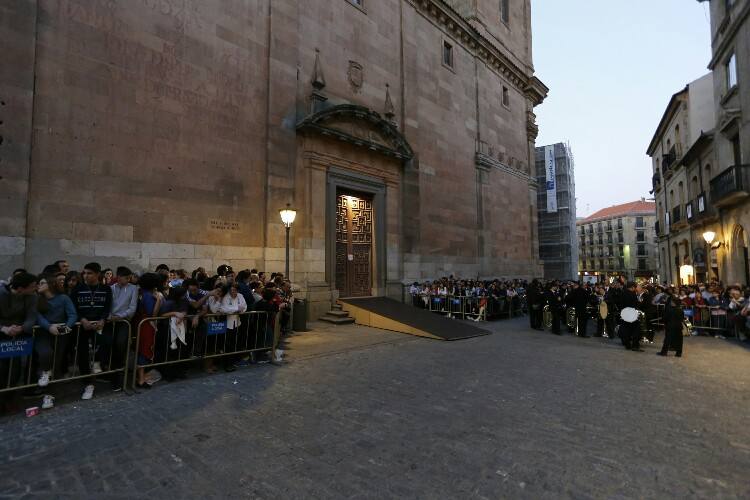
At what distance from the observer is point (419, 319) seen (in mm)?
12898

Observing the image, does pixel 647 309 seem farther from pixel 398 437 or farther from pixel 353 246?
pixel 353 246

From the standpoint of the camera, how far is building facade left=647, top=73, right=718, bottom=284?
71.3 feet

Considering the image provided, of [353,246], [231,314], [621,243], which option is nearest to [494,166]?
[353,246]

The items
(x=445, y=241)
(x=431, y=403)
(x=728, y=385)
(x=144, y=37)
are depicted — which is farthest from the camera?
(x=445, y=241)

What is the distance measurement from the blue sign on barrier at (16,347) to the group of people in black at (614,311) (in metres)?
11.9

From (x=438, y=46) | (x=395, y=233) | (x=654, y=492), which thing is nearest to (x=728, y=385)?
(x=654, y=492)

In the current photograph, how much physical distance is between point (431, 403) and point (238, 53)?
12.1m

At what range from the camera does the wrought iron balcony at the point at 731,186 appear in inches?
636

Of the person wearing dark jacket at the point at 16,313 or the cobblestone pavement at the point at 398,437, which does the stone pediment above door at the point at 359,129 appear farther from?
the person wearing dark jacket at the point at 16,313

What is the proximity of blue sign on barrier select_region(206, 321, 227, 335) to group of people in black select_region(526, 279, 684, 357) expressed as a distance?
9.56m

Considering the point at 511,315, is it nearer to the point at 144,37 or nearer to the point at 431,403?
the point at 431,403

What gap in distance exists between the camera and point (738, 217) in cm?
1744

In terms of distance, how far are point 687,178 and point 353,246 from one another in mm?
23337

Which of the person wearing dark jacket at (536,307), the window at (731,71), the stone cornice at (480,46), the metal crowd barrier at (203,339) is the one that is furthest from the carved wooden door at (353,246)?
the window at (731,71)
